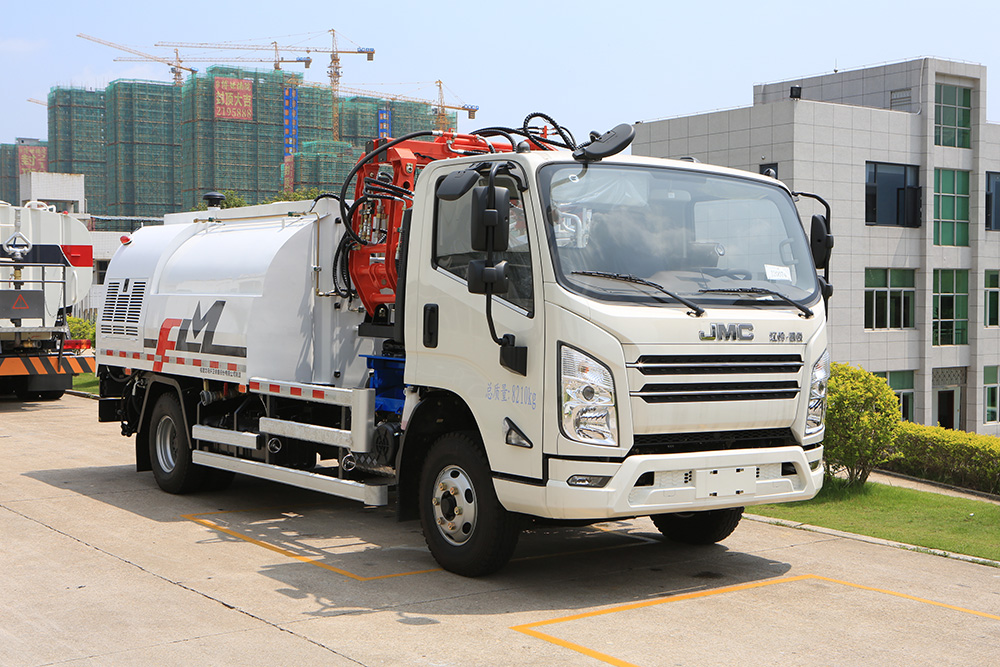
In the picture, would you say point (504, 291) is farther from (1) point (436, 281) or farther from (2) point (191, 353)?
(2) point (191, 353)

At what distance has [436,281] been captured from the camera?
766cm

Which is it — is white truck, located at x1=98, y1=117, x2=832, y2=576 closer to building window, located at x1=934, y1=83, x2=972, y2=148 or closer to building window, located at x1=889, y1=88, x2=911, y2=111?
building window, located at x1=934, y1=83, x2=972, y2=148

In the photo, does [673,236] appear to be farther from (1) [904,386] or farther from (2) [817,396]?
(1) [904,386]

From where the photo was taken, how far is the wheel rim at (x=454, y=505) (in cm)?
739

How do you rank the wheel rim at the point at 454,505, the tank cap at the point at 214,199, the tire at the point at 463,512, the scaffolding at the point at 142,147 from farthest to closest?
the scaffolding at the point at 142,147 < the tank cap at the point at 214,199 < the wheel rim at the point at 454,505 < the tire at the point at 463,512

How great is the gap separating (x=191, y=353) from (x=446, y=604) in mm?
4561

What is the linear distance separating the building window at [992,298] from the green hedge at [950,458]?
28.9m

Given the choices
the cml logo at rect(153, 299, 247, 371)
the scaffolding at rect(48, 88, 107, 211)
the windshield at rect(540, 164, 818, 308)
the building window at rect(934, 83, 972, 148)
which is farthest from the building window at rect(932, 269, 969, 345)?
the scaffolding at rect(48, 88, 107, 211)

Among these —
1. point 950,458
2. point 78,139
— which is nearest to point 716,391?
point 950,458

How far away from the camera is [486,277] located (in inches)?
266

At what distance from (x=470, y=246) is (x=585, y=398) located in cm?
143

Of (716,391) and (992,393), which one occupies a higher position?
(716,391)

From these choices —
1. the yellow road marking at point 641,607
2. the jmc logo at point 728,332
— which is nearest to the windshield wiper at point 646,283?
the jmc logo at point 728,332

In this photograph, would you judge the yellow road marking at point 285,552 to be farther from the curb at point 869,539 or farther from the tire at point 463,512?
the curb at point 869,539
